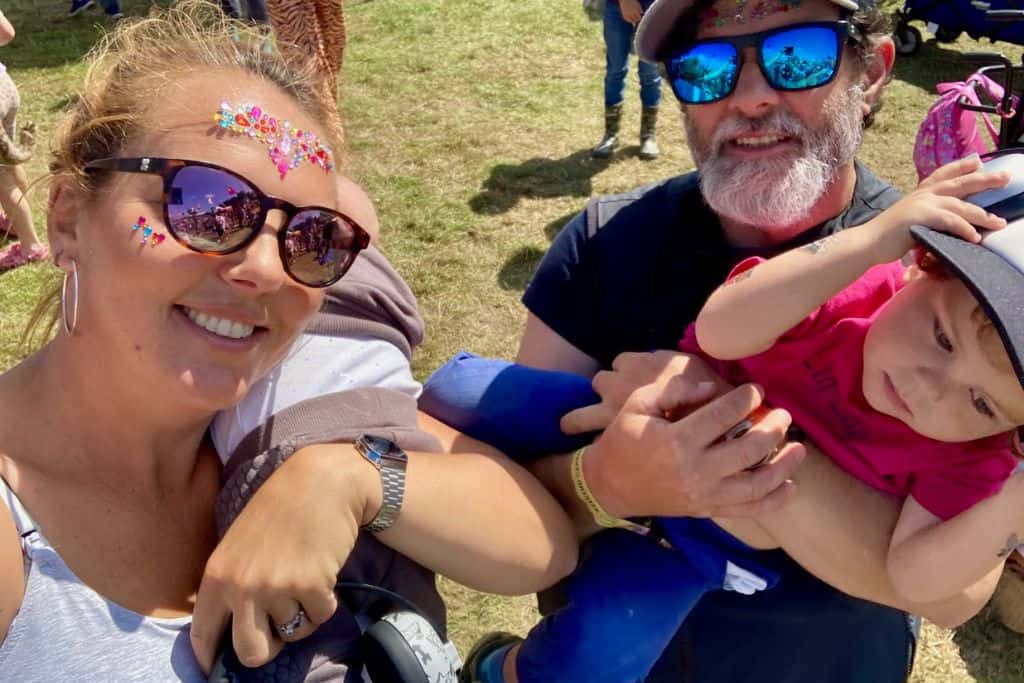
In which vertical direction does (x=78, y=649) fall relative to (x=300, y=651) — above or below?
above

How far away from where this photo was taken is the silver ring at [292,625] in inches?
45.9

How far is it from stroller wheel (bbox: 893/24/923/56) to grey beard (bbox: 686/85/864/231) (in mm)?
7071

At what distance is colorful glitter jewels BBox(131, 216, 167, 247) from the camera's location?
47.6 inches

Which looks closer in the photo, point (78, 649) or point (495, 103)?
point (78, 649)

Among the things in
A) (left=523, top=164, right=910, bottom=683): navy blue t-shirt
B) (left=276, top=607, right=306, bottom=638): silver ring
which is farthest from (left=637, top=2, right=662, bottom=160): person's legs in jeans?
(left=276, top=607, right=306, bottom=638): silver ring

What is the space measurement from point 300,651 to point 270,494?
0.26 meters

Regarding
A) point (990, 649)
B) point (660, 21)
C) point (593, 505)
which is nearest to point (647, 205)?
point (660, 21)

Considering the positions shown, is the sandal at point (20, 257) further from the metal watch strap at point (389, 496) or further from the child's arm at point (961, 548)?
the child's arm at point (961, 548)

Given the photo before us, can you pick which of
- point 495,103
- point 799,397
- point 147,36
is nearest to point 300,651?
point 799,397

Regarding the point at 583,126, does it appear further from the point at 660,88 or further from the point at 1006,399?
the point at 1006,399

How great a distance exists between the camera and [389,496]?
1.23m

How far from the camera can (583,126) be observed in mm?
6512

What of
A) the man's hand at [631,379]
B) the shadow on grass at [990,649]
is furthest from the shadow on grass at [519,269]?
the man's hand at [631,379]

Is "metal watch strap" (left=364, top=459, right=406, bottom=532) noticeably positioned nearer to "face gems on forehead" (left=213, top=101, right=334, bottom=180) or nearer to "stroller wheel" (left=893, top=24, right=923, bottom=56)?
"face gems on forehead" (left=213, top=101, right=334, bottom=180)
